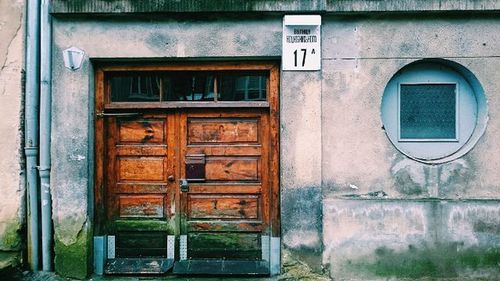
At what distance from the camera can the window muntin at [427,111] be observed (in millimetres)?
6027

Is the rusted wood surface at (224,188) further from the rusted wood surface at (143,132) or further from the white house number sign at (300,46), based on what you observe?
the white house number sign at (300,46)

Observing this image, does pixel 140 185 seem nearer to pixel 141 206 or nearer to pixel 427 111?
pixel 141 206

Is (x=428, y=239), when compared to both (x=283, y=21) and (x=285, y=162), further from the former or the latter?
(x=283, y=21)

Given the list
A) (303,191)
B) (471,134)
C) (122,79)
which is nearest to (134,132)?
(122,79)

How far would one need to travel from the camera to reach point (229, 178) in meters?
6.12

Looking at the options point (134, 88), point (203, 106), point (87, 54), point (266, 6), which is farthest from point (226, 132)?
point (87, 54)

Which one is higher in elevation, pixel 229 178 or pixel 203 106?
pixel 203 106

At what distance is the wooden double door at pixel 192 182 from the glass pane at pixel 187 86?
0.63ft

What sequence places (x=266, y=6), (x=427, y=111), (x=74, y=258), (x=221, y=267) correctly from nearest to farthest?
(x=266, y=6) → (x=74, y=258) → (x=221, y=267) → (x=427, y=111)

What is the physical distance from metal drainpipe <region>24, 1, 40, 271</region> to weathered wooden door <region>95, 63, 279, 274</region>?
0.76m

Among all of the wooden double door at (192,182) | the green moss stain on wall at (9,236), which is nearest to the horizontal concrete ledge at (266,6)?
the wooden double door at (192,182)

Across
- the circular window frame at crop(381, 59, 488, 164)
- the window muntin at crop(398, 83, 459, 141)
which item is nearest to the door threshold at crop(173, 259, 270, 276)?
the circular window frame at crop(381, 59, 488, 164)

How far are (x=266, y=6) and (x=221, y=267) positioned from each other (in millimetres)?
3289

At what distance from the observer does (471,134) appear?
19.5 feet
